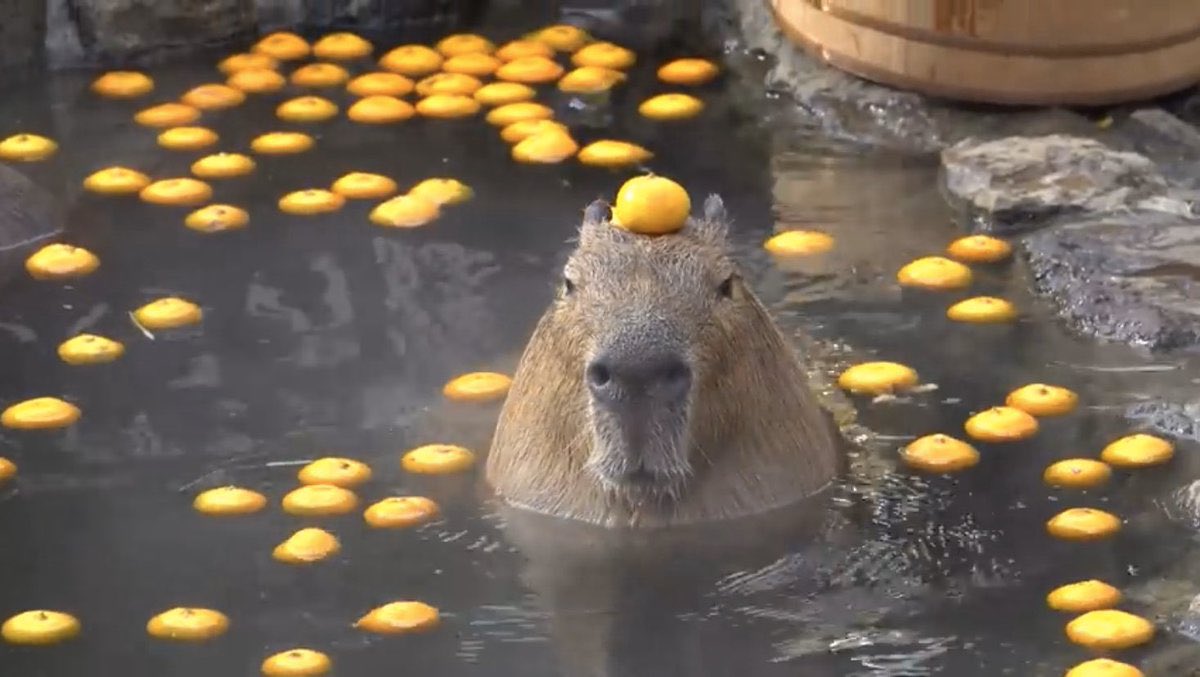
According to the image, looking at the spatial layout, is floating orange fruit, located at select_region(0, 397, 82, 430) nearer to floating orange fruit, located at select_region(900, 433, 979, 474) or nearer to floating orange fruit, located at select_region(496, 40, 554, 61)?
floating orange fruit, located at select_region(900, 433, 979, 474)

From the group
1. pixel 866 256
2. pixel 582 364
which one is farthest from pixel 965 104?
pixel 582 364

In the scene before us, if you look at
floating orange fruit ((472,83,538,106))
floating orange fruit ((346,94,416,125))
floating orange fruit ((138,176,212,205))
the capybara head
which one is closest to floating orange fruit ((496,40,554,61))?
floating orange fruit ((472,83,538,106))

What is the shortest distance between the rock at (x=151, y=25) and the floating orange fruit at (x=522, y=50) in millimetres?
927

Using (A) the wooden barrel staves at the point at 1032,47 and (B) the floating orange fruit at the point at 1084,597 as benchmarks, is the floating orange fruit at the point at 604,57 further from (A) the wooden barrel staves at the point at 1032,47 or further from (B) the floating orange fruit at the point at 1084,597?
(B) the floating orange fruit at the point at 1084,597

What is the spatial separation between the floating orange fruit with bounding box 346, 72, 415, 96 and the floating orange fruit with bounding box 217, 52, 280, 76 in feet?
1.08

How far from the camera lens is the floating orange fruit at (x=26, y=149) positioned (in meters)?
7.19

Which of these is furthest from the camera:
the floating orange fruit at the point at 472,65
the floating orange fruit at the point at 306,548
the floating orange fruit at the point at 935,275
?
the floating orange fruit at the point at 472,65

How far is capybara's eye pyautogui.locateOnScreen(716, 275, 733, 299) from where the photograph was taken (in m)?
5.11

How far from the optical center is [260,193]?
6.91 metres

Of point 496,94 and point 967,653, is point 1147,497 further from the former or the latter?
point 496,94

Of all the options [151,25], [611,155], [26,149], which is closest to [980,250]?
[611,155]

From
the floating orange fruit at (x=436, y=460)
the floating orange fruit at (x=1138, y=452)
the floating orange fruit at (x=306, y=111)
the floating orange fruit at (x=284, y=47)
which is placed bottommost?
the floating orange fruit at (x=1138, y=452)

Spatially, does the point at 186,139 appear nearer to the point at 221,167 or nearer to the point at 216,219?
the point at 221,167

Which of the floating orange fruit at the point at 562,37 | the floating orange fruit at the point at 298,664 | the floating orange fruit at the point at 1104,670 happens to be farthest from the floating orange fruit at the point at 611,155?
the floating orange fruit at the point at 1104,670
